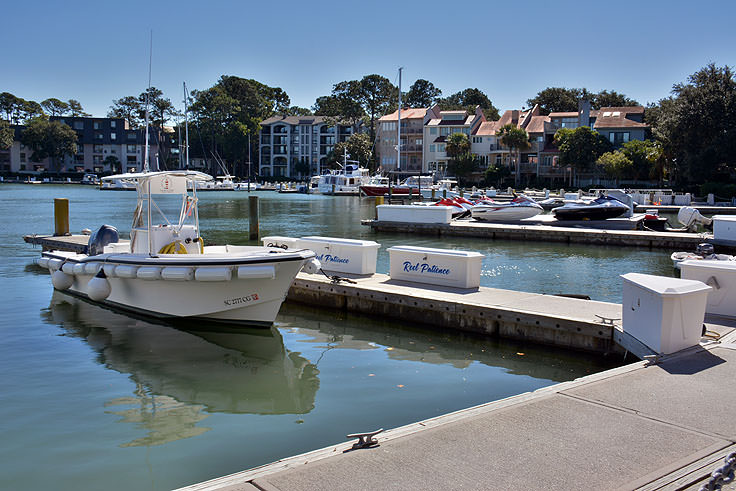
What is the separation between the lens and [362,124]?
122 metres

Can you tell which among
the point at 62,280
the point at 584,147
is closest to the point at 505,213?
the point at 62,280

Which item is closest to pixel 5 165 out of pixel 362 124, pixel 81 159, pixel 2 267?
pixel 81 159

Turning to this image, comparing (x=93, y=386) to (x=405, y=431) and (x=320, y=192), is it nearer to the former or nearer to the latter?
(x=405, y=431)

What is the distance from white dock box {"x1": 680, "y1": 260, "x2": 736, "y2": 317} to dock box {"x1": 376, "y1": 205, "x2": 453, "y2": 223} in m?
24.7

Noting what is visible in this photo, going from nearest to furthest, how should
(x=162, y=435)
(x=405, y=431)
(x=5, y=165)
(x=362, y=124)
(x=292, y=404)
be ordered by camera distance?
(x=405, y=431)
(x=162, y=435)
(x=292, y=404)
(x=362, y=124)
(x=5, y=165)

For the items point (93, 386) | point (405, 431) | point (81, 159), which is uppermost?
point (81, 159)

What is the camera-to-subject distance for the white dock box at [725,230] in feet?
82.4

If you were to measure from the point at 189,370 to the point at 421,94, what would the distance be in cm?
12444

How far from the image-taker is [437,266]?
48.9 feet

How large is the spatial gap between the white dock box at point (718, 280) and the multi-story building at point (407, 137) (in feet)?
300

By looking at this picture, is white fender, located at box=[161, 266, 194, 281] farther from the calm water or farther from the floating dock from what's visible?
the floating dock

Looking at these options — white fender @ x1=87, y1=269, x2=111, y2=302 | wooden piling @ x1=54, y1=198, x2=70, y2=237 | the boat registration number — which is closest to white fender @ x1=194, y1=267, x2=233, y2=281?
the boat registration number

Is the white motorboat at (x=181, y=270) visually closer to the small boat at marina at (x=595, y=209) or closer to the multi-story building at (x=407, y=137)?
the small boat at marina at (x=595, y=209)

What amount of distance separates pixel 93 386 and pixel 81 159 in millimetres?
148608
